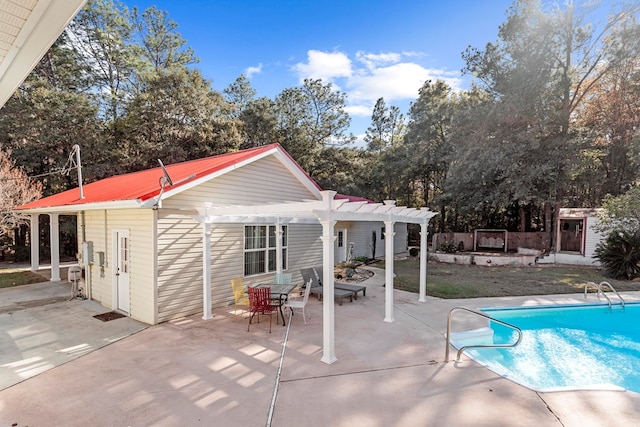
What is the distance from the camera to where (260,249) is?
1062cm

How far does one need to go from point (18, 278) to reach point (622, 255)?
84.1 feet

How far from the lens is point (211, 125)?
74.0 ft

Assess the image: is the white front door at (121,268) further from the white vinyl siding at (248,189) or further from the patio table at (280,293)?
the patio table at (280,293)

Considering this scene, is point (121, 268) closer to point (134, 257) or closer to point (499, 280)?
point (134, 257)

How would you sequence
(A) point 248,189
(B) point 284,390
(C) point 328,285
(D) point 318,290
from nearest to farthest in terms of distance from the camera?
(B) point 284,390, (C) point 328,285, (D) point 318,290, (A) point 248,189

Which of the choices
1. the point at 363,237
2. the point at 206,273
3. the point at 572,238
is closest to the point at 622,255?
the point at 572,238

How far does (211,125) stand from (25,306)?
52.9 feet

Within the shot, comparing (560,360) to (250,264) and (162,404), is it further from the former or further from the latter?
(250,264)

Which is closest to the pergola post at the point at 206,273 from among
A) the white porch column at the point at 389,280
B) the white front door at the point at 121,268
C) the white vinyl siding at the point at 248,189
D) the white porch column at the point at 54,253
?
the white vinyl siding at the point at 248,189

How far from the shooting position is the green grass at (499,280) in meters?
11.2

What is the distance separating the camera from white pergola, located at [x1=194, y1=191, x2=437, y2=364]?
228 inches

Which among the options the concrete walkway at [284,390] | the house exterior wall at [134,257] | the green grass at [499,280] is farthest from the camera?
the green grass at [499,280]

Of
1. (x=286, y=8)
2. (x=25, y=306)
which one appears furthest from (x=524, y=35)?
(x=25, y=306)

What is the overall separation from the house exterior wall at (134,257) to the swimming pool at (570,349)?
7.33m
